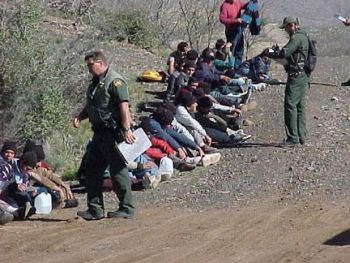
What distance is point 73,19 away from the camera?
25.2 metres

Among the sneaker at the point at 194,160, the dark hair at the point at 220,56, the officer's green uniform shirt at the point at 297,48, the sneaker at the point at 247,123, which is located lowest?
the sneaker at the point at 247,123

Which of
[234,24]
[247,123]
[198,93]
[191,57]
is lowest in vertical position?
[247,123]

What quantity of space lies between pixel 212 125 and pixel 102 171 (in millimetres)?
4960

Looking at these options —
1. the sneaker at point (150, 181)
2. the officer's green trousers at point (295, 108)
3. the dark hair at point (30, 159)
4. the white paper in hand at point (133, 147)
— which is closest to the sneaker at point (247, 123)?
the officer's green trousers at point (295, 108)

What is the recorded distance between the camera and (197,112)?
16.2 m

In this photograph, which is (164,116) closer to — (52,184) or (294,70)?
(294,70)

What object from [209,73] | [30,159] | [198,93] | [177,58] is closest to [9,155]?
[30,159]

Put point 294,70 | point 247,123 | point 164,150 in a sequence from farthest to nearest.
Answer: point 247,123 → point 294,70 → point 164,150

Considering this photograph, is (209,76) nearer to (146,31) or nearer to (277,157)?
(277,157)

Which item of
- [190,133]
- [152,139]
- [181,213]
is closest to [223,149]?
[190,133]

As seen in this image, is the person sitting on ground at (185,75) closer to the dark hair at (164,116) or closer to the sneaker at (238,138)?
the sneaker at (238,138)

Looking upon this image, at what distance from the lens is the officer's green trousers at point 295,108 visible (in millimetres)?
15352

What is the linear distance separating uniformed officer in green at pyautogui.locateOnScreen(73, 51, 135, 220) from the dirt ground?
29 cm

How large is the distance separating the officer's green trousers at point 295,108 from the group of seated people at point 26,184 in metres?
4.03
